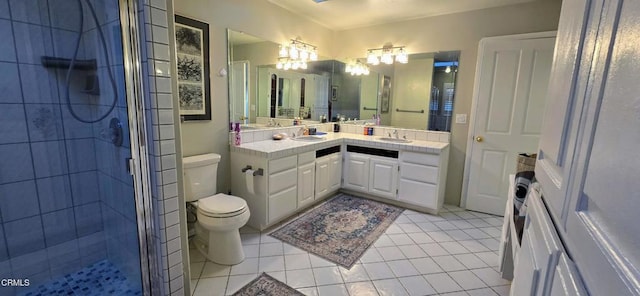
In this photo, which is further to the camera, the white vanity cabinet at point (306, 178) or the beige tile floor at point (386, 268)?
the white vanity cabinet at point (306, 178)

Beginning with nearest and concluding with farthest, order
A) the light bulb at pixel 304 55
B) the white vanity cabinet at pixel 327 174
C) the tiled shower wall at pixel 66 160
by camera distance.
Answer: the tiled shower wall at pixel 66 160 → the white vanity cabinet at pixel 327 174 → the light bulb at pixel 304 55

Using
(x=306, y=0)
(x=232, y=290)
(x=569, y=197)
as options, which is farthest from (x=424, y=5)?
(x=232, y=290)

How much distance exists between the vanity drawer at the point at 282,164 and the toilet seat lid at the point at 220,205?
457 millimetres

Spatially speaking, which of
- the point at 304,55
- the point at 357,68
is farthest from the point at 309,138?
the point at 357,68

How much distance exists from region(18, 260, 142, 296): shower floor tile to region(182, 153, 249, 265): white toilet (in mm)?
568

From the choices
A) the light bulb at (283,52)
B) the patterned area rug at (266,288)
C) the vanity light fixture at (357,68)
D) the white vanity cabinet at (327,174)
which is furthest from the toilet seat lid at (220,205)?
the vanity light fixture at (357,68)

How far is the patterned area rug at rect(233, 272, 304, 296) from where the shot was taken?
183 centimetres

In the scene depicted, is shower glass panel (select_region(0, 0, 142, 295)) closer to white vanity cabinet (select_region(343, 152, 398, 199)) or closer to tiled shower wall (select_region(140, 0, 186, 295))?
tiled shower wall (select_region(140, 0, 186, 295))

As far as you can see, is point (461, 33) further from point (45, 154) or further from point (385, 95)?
point (45, 154)

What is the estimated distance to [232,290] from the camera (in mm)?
1862

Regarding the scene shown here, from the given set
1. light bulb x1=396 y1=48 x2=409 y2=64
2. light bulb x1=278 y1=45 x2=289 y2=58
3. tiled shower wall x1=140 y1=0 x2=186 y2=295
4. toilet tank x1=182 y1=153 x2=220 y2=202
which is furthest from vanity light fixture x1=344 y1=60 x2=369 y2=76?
tiled shower wall x1=140 y1=0 x2=186 y2=295

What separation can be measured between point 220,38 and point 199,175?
1313 millimetres

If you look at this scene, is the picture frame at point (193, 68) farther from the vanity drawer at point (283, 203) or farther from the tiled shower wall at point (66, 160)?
the vanity drawer at point (283, 203)

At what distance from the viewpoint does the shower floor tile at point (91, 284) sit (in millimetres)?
1795
